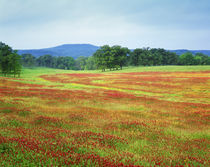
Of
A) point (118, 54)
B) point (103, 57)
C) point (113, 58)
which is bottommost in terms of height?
point (113, 58)

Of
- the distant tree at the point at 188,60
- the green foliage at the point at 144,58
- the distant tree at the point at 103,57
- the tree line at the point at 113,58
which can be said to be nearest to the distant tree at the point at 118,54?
the tree line at the point at 113,58

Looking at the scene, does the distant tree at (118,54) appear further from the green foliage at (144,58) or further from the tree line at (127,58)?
the green foliage at (144,58)

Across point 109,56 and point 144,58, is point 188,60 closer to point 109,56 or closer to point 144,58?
point 144,58

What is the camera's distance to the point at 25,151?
5.12 metres

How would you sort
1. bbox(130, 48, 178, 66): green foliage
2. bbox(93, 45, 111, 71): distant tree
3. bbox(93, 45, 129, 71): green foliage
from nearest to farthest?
bbox(93, 45, 111, 71): distant tree, bbox(93, 45, 129, 71): green foliage, bbox(130, 48, 178, 66): green foliage

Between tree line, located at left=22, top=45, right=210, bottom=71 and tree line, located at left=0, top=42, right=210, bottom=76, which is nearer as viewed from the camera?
tree line, located at left=0, top=42, right=210, bottom=76

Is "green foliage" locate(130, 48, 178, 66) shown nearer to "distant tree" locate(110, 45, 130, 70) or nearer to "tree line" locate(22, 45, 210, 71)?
"tree line" locate(22, 45, 210, 71)

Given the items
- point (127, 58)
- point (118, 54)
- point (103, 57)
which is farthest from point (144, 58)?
point (103, 57)

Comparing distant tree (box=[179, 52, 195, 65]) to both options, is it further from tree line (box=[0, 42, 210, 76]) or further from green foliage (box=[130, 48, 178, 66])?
green foliage (box=[130, 48, 178, 66])

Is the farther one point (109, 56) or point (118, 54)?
point (118, 54)

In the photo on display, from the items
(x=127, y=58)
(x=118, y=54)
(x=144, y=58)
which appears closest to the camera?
(x=118, y=54)

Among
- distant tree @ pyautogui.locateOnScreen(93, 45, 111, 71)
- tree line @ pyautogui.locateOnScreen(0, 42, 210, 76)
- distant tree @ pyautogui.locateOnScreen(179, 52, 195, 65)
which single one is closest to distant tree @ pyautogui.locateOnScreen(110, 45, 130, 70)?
tree line @ pyautogui.locateOnScreen(0, 42, 210, 76)

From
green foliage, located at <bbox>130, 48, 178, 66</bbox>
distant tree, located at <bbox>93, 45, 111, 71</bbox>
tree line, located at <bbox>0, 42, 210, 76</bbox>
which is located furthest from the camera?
green foliage, located at <bbox>130, 48, 178, 66</bbox>

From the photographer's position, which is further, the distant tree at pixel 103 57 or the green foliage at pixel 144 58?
the green foliage at pixel 144 58
